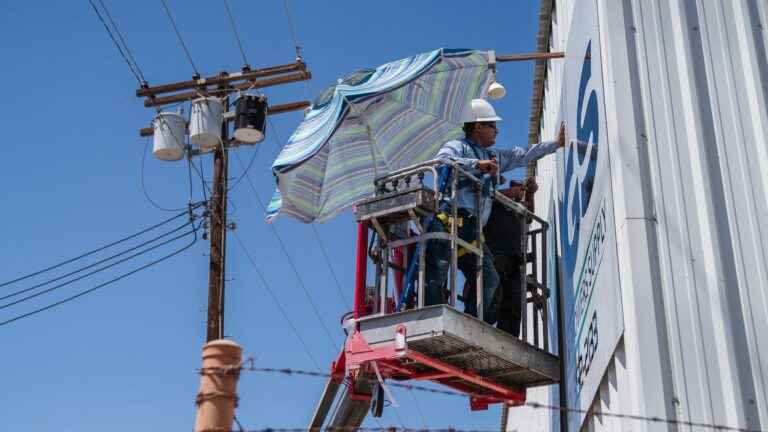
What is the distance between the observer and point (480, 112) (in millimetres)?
9367

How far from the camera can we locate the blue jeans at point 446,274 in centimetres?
814

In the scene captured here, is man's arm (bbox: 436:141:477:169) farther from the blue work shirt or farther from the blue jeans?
the blue jeans

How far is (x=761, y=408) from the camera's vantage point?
546cm

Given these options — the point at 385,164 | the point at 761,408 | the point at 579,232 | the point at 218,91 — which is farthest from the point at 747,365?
the point at 218,91

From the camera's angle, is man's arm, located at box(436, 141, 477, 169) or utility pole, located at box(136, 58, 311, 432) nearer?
man's arm, located at box(436, 141, 477, 169)

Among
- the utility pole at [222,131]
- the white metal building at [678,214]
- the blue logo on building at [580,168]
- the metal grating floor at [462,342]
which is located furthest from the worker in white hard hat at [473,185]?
the utility pole at [222,131]

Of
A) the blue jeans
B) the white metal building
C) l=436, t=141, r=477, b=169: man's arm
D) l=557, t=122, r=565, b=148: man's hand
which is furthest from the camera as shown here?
l=557, t=122, r=565, b=148: man's hand

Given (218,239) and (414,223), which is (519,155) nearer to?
(414,223)

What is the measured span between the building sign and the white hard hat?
2.28 feet

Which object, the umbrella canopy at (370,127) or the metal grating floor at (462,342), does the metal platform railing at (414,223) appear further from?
the umbrella canopy at (370,127)

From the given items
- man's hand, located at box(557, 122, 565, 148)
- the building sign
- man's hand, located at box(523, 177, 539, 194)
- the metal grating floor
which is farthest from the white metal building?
man's hand, located at box(523, 177, 539, 194)

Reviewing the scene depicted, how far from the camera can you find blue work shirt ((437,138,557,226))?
869 centimetres

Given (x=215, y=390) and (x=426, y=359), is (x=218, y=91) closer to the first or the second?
(x=426, y=359)

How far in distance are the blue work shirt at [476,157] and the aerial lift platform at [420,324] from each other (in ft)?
0.28
